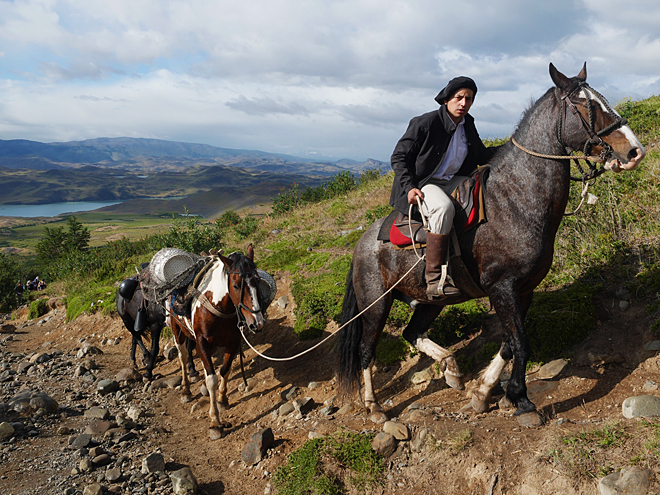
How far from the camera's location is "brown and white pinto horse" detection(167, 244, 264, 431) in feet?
20.5

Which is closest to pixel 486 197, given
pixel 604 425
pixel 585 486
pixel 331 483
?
pixel 604 425

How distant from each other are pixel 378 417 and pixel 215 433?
262cm

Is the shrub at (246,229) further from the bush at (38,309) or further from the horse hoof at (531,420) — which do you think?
the horse hoof at (531,420)

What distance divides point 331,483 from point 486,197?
3.51 meters

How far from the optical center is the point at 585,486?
3.44m

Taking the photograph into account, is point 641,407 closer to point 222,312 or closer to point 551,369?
point 551,369

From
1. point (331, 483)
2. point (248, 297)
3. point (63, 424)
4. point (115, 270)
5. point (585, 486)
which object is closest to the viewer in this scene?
point (585, 486)

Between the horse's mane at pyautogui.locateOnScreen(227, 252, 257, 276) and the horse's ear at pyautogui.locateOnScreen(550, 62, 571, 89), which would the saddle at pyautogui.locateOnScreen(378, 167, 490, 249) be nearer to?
the horse's ear at pyautogui.locateOnScreen(550, 62, 571, 89)

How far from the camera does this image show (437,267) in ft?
15.5

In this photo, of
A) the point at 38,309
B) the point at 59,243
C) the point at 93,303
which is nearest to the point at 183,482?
the point at 93,303

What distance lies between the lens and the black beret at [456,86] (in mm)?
4703

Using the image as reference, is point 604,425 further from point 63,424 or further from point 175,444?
point 63,424

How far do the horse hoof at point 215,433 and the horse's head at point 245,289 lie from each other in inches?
66.5

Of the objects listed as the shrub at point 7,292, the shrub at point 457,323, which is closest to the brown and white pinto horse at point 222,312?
the shrub at point 457,323
